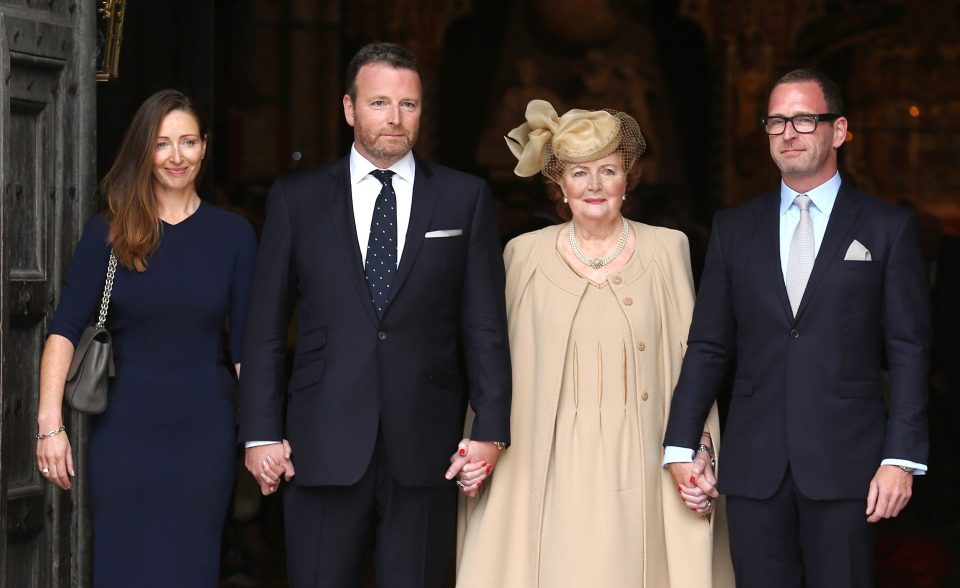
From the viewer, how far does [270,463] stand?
157 inches

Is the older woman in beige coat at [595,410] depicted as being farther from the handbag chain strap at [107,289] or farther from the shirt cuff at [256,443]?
the handbag chain strap at [107,289]

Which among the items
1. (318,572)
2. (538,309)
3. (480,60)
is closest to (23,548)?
(318,572)

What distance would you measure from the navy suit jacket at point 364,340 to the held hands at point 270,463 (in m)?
0.03

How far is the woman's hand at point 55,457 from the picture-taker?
398cm

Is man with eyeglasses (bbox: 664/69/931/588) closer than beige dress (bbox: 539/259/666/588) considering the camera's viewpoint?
Yes

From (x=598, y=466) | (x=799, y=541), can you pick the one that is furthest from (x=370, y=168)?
(x=799, y=541)

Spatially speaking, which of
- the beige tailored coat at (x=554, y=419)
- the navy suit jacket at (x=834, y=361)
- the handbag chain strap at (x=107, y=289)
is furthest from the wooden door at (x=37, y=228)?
the navy suit jacket at (x=834, y=361)

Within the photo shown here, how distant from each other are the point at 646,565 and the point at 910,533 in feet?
14.9

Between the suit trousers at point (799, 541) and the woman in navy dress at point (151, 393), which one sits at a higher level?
the woman in navy dress at point (151, 393)

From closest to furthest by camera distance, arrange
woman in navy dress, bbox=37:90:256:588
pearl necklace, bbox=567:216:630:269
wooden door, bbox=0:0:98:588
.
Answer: woman in navy dress, bbox=37:90:256:588, wooden door, bbox=0:0:98:588, pearl necklace, bbox=567:216:630:269

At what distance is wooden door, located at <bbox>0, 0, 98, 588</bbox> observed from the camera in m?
4.14

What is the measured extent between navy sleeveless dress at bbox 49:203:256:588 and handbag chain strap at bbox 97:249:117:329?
15 mm

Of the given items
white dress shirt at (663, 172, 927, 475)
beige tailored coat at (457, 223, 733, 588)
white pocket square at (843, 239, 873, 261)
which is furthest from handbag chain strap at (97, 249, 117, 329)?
white pocket square at (843, 239, 873, 261)

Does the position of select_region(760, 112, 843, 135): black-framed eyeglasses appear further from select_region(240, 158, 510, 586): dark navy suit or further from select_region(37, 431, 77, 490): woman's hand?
select_region(37, 431, 77, 490): woman's hand
